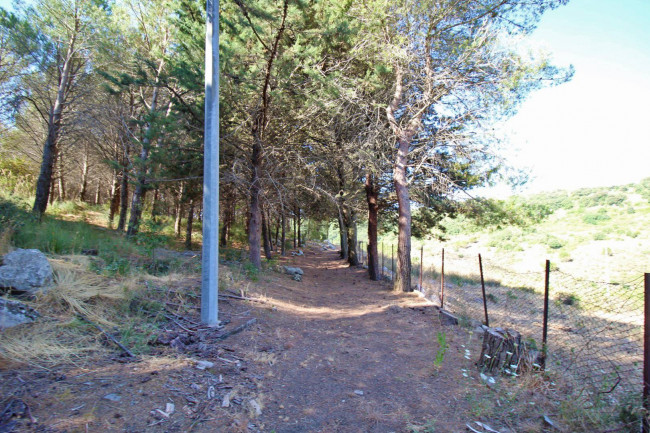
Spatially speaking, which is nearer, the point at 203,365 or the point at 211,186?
the point at 203,365

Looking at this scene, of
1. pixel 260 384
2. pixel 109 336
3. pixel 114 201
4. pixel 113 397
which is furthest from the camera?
pixel 114 201

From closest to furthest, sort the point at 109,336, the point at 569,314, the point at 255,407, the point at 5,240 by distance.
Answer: the point at 255,407
the point at 109,336
the point at 569,314
the point at 5,240

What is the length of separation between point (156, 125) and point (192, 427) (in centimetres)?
952

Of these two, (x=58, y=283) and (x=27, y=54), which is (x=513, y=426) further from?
(x=27, y=54)

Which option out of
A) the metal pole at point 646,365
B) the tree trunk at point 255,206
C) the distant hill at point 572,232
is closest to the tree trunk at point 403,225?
the distant hill at point 572,232

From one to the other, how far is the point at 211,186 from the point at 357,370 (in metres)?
3.55

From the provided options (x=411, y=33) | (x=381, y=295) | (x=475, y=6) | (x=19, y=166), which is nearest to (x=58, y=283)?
(x=381, y=295)

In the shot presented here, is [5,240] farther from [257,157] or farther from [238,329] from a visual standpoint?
[257,157]

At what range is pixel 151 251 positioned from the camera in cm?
832

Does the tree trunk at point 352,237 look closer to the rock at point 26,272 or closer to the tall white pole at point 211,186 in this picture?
the tall white pole at point 211,186

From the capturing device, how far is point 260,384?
3.86 metres

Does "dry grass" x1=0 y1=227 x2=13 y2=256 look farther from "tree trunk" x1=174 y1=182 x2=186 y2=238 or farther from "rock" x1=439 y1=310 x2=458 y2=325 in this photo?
"rock" x1=439 y1=310 x2=458 y2=325

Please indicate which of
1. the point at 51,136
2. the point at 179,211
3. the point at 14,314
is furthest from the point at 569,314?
the point at 179,211

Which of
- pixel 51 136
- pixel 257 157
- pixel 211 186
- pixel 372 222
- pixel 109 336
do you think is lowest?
pixel 109 336
